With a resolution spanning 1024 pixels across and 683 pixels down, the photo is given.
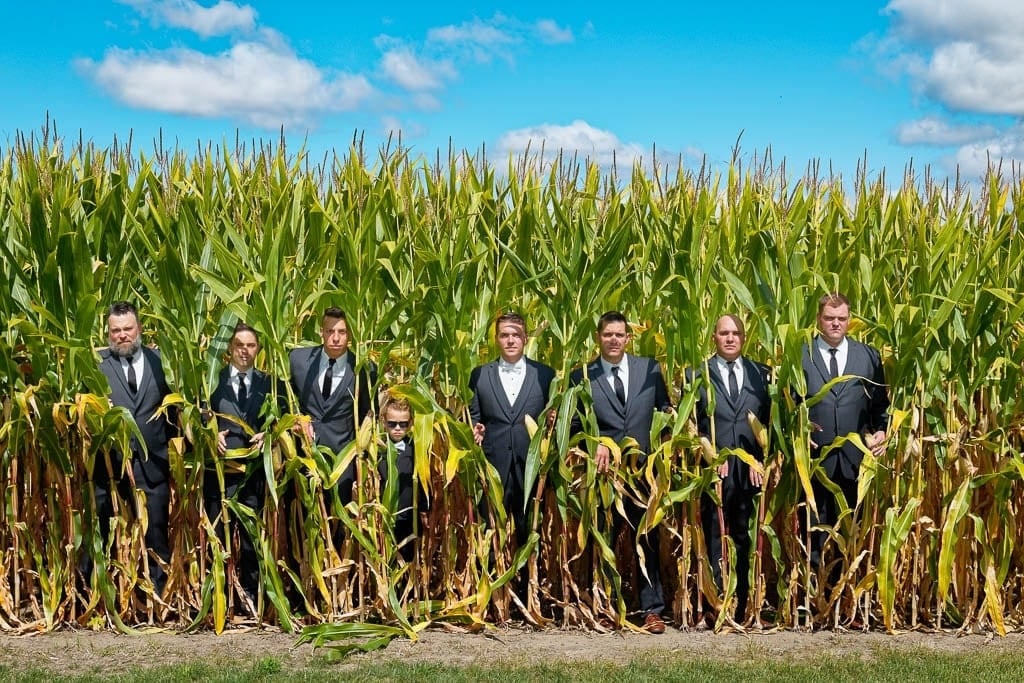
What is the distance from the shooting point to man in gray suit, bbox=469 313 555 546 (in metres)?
5.35

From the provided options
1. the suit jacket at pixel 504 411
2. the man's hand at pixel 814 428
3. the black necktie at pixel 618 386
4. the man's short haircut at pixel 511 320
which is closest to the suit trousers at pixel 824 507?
the man's hand at pixel 814 428

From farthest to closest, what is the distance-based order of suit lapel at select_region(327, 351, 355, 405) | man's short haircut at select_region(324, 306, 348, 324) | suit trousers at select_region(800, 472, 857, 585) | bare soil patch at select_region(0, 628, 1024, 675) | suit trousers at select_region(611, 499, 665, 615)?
suit trousers at select_region(611, 499, 665, 615)
suit trousers at select_region(800, 472, 857, 585)
suit lapel at select_region(327, 351, 355, 405)
man's short haircut at select_region(324, 306, 348, 324)
bare soil patch at select_region(0, 628, 1024, 675)

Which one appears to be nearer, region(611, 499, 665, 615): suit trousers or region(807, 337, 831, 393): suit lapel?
region(807, 337, 831, 393): suit lapel

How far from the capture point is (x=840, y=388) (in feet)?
17.6

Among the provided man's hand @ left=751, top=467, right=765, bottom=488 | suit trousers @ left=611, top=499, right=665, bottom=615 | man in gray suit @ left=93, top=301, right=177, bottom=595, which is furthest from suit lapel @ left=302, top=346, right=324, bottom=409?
man's hand @ left=751, top=467, right=765, bottom=488

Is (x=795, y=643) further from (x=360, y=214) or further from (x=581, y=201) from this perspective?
(x=360, y=214)

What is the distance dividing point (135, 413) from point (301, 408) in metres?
0.86

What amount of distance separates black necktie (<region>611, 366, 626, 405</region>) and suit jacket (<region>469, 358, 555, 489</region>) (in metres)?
0.31

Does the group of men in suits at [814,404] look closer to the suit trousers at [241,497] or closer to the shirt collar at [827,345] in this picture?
the shirt collar at [827,345]

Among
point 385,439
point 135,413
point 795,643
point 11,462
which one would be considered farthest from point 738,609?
point 11,462

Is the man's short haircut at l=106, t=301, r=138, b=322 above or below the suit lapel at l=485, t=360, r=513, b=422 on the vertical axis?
above

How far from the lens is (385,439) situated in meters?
5.38

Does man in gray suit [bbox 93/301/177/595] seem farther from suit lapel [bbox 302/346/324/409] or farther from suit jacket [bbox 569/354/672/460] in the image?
suit jacket [bbox 569/354/672/460]

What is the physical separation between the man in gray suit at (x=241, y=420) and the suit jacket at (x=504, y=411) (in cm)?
→ 100
